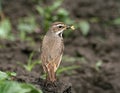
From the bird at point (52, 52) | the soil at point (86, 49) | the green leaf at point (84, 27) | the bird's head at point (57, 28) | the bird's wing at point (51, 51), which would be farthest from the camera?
the green leaf at point (84, 27)

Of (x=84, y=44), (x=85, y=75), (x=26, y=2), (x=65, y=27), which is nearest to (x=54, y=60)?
(x=65, y=27)

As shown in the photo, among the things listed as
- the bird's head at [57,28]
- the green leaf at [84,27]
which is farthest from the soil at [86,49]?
the bird's head at [57,28]

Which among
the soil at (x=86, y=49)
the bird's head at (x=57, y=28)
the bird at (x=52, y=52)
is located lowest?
the bird at (x=52, y=52)

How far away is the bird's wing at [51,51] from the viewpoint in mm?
6793

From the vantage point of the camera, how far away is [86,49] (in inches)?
433

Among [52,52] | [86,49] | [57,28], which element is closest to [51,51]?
[52,52]

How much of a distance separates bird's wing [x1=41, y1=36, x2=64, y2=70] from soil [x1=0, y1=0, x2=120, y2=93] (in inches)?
11.6

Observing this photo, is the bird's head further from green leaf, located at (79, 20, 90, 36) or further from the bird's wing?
green leaf, located at (79, 20, 90, 36)

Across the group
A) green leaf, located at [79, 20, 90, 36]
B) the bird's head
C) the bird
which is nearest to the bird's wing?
the bird

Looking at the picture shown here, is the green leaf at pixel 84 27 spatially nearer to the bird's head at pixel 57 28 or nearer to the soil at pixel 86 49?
the soil at pixel 86 49

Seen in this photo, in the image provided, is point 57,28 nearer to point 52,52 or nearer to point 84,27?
point 52,52

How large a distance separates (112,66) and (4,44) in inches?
80.5

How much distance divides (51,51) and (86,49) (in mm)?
4104

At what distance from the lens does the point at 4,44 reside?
10.3 metres
